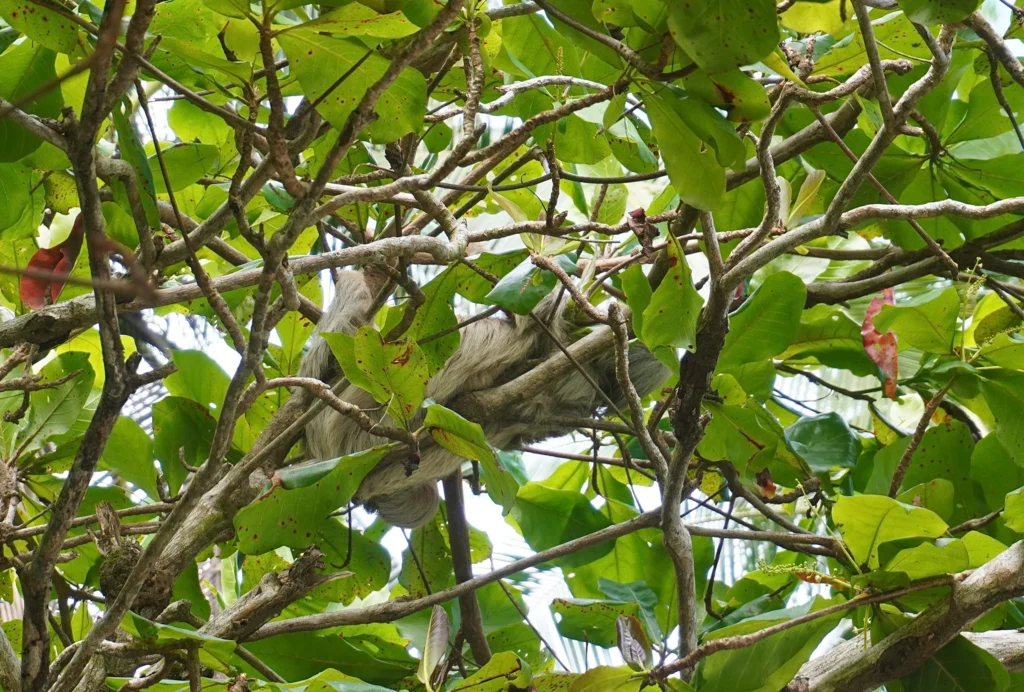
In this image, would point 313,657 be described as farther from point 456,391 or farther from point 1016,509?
point 1016,509

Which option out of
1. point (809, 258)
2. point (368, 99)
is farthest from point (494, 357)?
point (368, 99)

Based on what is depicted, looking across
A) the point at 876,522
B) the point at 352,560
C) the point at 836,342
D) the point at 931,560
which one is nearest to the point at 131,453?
the point at 352,560

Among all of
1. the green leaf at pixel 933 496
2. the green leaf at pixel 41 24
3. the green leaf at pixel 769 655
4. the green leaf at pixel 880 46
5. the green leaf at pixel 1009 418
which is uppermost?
the green leaf at pixel 880 46

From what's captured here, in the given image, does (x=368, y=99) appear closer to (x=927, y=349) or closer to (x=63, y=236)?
(x=63, y=236)

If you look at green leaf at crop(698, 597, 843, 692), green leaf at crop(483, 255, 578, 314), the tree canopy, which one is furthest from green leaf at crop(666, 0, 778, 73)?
green leaf at crop(698, 597, 843, 692)

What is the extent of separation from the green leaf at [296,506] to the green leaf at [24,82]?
914 mm

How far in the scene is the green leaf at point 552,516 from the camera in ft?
9.11

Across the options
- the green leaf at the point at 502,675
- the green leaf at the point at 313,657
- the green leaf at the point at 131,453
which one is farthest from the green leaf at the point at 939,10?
the green leaf at the point at 131,453

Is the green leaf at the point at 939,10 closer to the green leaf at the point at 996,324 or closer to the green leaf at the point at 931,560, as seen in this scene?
the green leaf at the point at 931,560

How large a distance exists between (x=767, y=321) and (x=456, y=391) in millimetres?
1274

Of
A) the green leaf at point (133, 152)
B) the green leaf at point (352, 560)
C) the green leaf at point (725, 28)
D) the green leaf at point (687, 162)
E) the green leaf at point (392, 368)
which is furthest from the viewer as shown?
the green leaf at point (352, 560)

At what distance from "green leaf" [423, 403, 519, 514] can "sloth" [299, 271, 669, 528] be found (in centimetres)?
69

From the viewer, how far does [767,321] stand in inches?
89.8

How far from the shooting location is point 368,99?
145 centimetres
